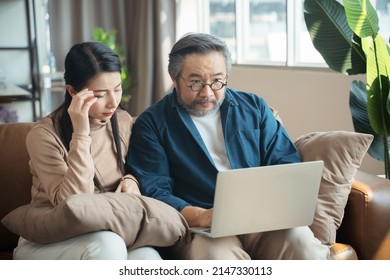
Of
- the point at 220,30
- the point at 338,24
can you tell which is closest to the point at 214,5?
the point at 220,30

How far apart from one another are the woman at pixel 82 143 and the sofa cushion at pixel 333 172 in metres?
0.55

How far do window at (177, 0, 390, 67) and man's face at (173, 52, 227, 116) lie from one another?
7.51 ft

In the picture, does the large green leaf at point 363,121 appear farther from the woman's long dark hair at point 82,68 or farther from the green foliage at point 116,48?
the green foliage at point 116,48

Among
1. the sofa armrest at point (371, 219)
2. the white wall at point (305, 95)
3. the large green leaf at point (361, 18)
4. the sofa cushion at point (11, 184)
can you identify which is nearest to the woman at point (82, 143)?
the sofa cushion at point (11, 184)

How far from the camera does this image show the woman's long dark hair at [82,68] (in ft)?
6.09

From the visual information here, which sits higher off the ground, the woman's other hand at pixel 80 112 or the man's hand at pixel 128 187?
the woman's other hand at pixel 80 112

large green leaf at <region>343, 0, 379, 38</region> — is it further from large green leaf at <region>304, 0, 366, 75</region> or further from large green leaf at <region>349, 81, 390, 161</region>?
large green leaf at <region>349, 81, 390, 161</region>

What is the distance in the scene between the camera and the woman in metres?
1.75

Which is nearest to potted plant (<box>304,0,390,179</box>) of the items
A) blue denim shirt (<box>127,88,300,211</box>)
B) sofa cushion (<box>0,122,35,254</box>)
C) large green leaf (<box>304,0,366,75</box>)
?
large green leaf (<box>304,0,366,75</box>)

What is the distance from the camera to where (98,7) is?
5688 millimetres

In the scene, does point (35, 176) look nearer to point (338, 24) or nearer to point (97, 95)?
point (97, 95)

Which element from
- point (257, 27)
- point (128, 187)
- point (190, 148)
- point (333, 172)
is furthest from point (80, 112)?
point (257, 27)
